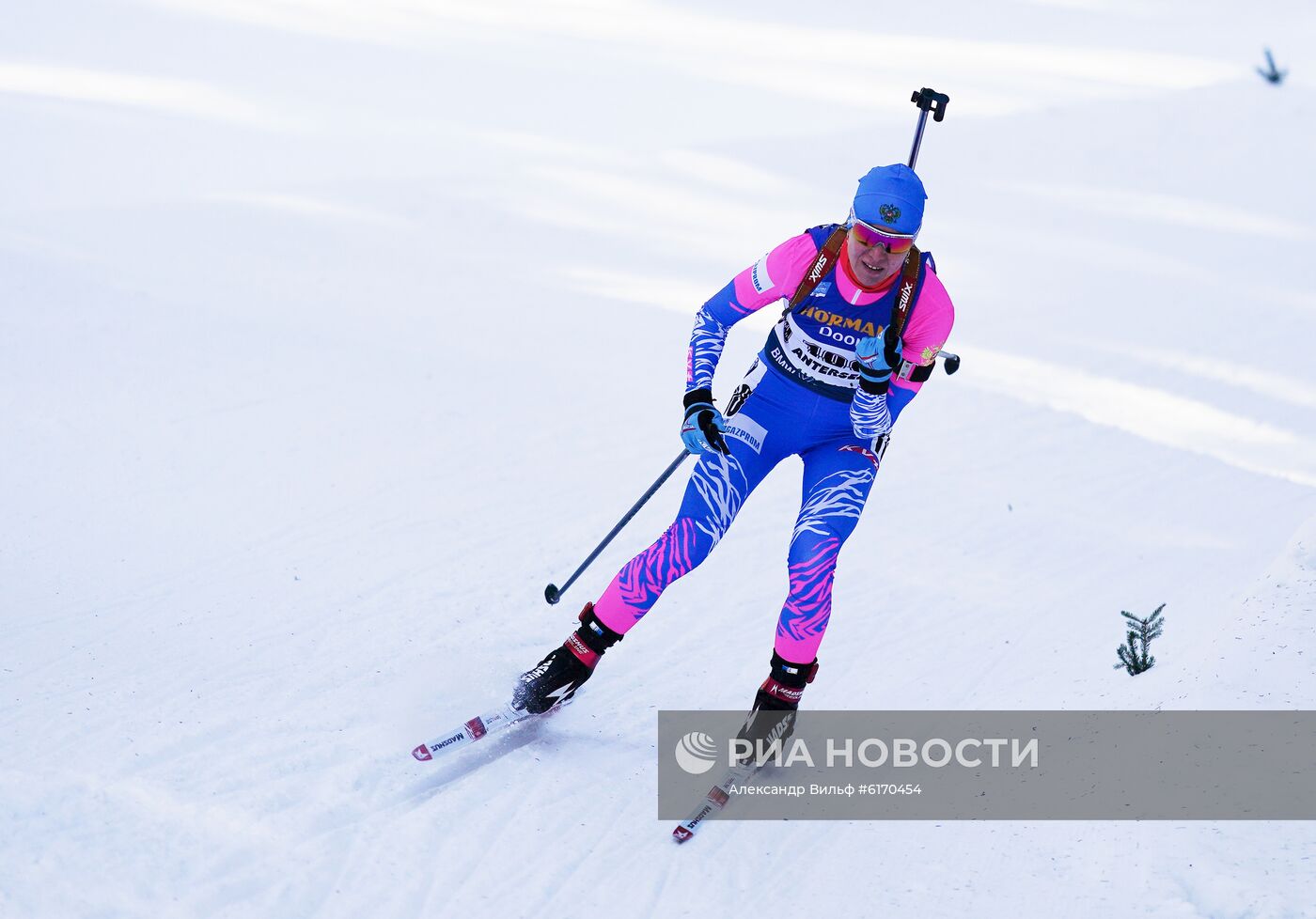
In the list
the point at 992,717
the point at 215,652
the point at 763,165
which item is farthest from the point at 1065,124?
the point at 215,652

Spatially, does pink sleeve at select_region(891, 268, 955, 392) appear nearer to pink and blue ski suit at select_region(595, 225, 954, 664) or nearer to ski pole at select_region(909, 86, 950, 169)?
pink and blue ski suit at select_region(595, 225, 954, 664)

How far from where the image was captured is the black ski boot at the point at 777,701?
17.6ft

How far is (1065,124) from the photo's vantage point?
22594 mm

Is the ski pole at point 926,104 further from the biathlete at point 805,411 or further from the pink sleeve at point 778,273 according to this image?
the pink sleeve at point 778,273

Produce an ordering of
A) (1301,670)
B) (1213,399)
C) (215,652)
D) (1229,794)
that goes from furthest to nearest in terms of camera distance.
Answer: (1213,399) < (215,652) < (1301,670) < (1229,794)

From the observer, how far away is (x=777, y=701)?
541cm

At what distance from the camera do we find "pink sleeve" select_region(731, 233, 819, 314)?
5340 mm

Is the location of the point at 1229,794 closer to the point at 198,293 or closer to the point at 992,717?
the point at 992,717

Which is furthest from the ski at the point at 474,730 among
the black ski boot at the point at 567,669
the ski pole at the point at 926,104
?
the ski pole at the point at 926,104

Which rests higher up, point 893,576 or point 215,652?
point 893,576

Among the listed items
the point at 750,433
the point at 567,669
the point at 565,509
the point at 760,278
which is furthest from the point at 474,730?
the point at 565,509

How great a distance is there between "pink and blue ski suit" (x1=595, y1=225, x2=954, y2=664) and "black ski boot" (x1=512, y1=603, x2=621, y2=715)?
77 mm

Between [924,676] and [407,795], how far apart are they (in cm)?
300

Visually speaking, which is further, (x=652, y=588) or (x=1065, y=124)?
(x=1065, y=124)
